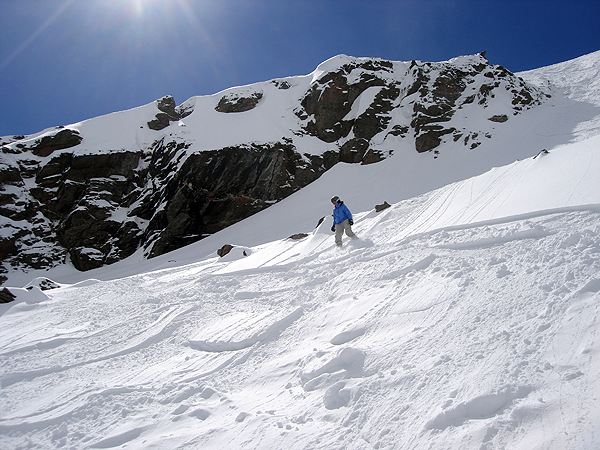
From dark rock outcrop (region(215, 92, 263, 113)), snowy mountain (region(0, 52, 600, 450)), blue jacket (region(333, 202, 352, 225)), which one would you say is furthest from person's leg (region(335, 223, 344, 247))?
dark rock outcrop (region(215, 92, 263, 113))

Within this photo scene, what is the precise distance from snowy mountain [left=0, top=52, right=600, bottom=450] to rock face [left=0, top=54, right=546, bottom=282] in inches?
783

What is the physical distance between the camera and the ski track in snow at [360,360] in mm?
2053

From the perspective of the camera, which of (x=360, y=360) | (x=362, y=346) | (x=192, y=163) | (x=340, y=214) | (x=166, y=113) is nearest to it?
(x=360, y=360)

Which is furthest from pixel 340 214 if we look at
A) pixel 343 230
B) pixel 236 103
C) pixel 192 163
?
pixel 236 103

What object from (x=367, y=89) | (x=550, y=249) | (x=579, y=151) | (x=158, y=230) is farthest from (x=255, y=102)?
(x=550, y=249)

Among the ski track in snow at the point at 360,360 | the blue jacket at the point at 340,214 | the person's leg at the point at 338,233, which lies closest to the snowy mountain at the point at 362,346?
Answer: the ski track in snow at the point at 360,360

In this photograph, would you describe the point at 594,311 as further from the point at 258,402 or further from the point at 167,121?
the point at 167,121

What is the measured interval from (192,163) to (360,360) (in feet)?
87.5

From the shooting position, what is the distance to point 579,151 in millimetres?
5988

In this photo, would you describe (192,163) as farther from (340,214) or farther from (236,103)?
(340,214)

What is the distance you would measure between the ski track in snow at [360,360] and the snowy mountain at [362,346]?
0.05 ft

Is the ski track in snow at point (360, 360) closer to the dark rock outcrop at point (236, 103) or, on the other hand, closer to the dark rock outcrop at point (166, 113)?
the dark rock outcrop at point (166, 113)

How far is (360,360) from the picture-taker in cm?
276

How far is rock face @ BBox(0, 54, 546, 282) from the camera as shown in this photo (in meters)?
25.2
